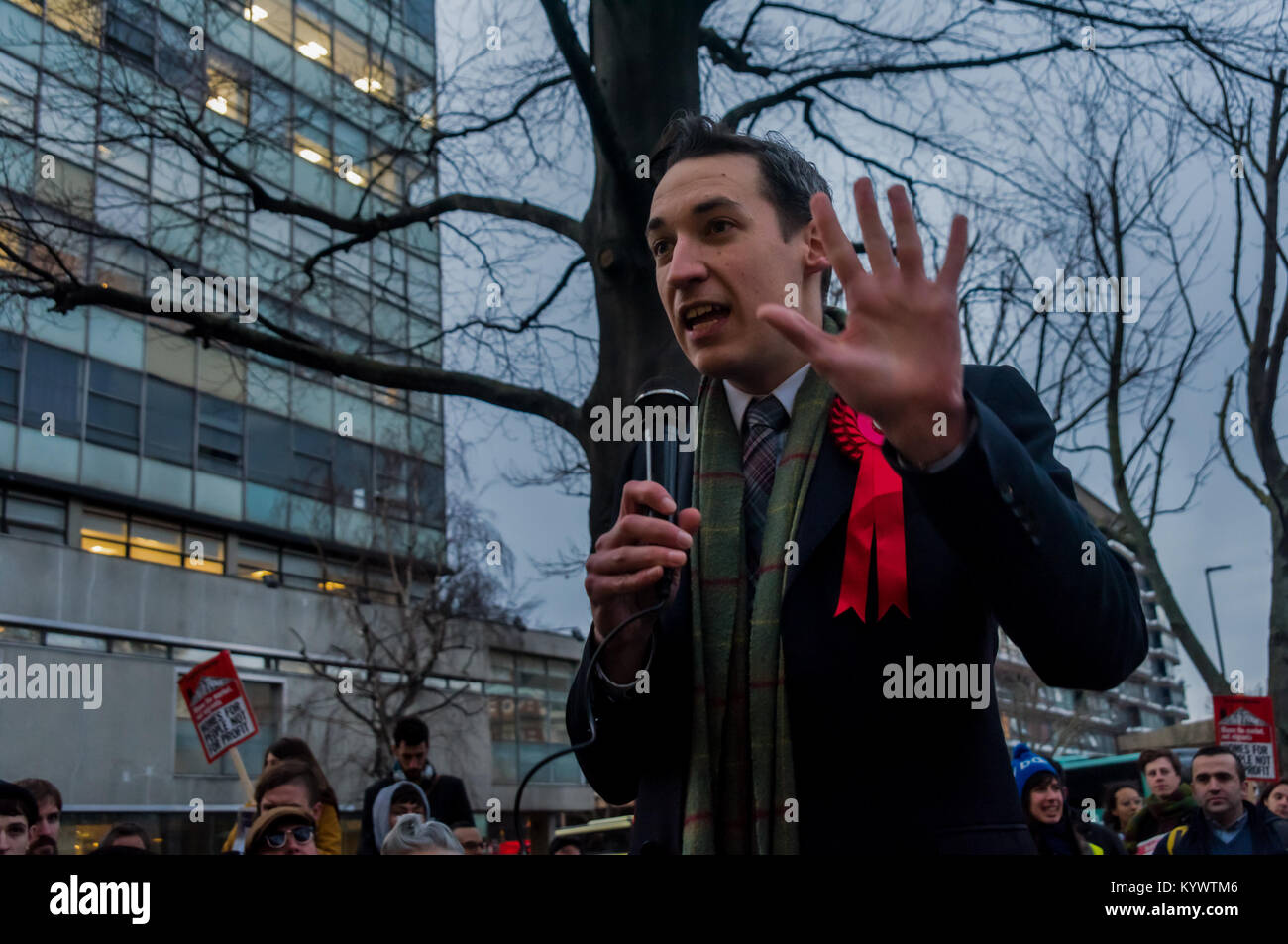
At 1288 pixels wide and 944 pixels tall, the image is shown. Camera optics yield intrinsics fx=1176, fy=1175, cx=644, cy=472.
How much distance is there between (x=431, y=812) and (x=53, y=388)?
47.0ft

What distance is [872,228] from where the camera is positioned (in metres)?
1.04

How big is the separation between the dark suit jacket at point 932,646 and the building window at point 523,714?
25.2 m

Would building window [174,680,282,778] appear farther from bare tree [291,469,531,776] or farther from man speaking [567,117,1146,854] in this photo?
man speaking [567,117,1146,854]

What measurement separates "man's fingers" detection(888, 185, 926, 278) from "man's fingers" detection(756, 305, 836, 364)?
0.29 ft

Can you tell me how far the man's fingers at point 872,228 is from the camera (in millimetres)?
1024

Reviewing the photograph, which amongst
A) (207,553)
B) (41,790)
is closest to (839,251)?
(41,790)

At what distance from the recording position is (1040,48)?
239 inches

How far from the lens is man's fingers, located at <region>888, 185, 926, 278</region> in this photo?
3.29 ft

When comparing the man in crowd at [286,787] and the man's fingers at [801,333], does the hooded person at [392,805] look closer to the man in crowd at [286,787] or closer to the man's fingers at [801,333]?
the man in crowd at [286,787]
